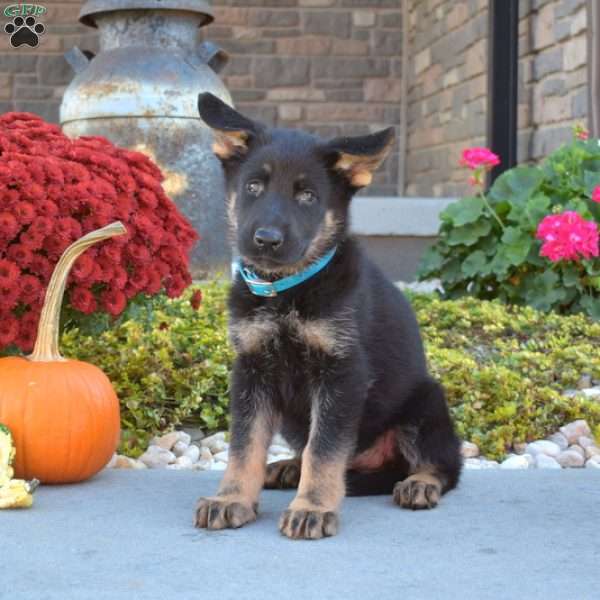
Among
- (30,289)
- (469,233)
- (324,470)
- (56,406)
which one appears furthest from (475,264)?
(324,470)

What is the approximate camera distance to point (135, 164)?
451cm

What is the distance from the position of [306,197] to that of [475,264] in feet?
13.5

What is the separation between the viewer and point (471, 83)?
36.5 feet

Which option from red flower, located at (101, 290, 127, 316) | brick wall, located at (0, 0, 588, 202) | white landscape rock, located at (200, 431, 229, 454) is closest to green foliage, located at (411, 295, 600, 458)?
white landscape rock, located at (200, 431, 229, 454)

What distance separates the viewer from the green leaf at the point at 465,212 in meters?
7.33

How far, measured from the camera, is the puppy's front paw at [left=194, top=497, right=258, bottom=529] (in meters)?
3.29

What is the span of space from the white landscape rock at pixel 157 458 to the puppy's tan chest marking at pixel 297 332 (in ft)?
4.70

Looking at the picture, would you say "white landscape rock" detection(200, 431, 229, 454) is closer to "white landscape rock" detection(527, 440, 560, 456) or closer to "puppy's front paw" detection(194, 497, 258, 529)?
"white landscape rock" detection(527, 440, 560, 456)

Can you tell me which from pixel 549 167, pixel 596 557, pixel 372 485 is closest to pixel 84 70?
pixel 549 167

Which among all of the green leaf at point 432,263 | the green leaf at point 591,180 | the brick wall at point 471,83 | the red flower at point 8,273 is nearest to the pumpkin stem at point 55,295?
the red flower at point 8,273

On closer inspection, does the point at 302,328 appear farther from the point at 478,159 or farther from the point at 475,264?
the point at 478,159

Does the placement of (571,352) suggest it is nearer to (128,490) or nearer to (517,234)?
(517,234)

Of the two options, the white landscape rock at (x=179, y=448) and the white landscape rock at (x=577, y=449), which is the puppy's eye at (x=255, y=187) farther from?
the white landscape rock at (x=577, y=449)

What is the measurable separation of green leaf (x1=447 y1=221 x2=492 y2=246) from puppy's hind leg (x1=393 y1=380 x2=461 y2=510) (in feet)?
12.1
